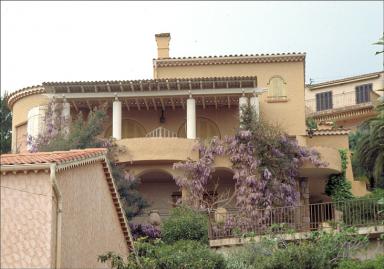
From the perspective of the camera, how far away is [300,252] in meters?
19.0

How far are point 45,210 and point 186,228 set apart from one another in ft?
35.4

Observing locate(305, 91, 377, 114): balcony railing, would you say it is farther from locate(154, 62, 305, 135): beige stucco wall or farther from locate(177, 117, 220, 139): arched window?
locate(177, 117, 220, 139): arched window

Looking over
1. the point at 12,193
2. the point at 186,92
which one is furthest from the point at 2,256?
the point at 186,92

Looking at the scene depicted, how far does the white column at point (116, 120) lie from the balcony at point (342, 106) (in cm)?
1943

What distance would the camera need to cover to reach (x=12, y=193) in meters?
13.6

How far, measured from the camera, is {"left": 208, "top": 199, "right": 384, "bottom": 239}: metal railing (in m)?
23.4

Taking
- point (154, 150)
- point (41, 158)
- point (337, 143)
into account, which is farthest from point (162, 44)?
point (41, 158)

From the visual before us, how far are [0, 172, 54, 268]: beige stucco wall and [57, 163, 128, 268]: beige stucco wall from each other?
645mm

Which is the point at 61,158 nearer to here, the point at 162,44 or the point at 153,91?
the point at 153,91

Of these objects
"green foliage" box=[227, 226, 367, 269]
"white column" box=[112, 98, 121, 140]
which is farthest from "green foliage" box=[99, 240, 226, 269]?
"white column" box=[112, 98, 121, 140]

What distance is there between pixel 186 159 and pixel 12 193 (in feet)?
49.9

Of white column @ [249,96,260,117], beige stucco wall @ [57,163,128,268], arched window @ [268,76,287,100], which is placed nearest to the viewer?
beige stucco wall @ [57,163,128,268]

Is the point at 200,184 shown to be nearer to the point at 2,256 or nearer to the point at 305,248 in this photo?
the point at 305,248

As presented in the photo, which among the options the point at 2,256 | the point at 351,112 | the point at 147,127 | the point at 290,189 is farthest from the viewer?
the point at 351,112
